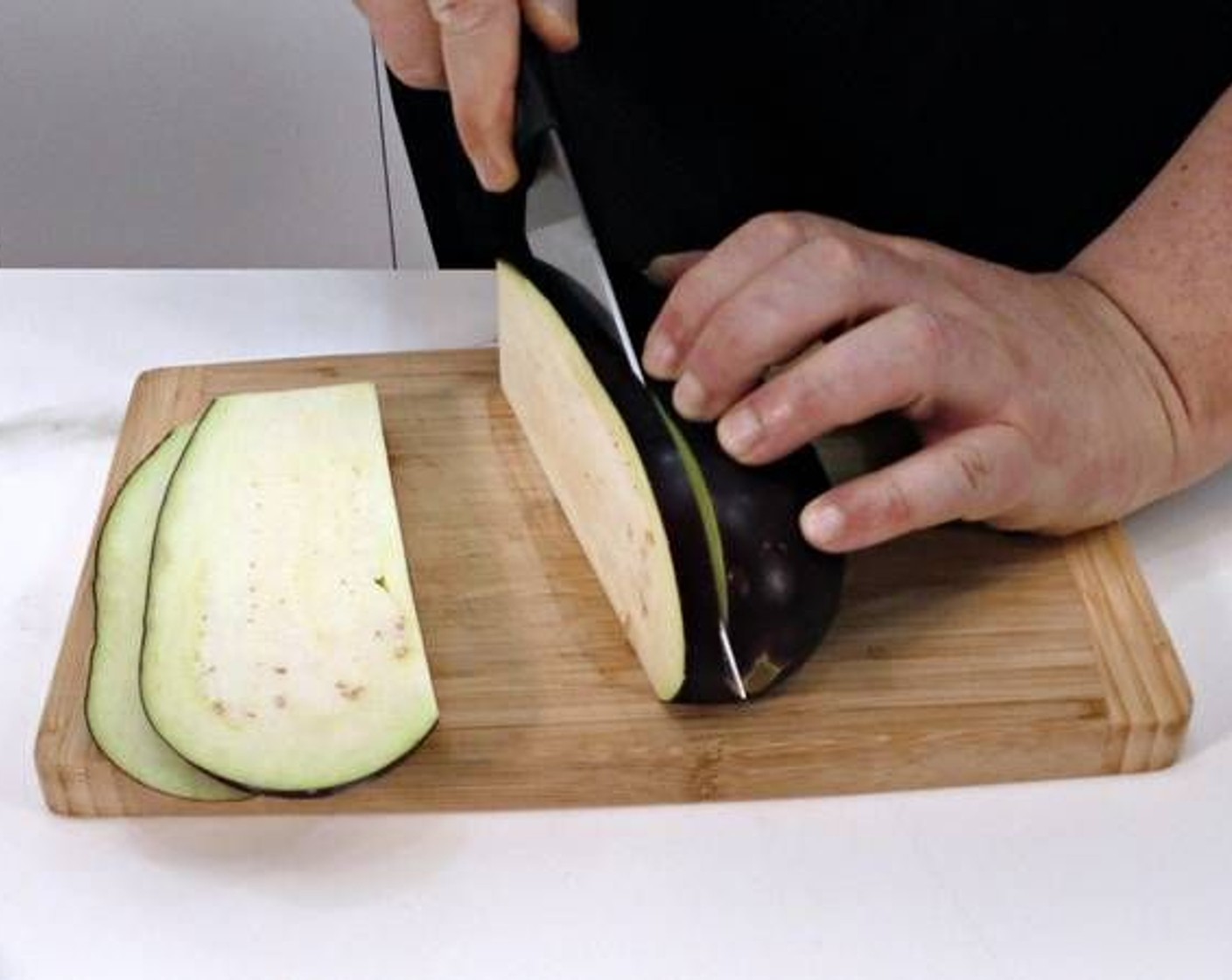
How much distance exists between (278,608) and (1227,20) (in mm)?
702

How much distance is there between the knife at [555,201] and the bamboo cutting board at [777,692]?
0.14 metres

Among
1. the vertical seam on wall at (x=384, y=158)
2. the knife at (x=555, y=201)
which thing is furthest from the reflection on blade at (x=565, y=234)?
the vertical seam on wall at (x=384, y=158)

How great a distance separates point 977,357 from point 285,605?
0.38 metres

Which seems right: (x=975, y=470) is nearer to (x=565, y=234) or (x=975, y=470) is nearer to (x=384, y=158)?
(x=565, y=234)

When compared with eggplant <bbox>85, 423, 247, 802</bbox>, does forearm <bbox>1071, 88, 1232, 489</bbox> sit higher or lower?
higher

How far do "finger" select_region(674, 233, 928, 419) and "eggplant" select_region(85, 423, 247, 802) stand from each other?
300 mm

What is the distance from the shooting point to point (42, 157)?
199 centimetres

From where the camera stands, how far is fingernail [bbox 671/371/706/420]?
0.93 metres

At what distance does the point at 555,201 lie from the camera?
1018 millimetres

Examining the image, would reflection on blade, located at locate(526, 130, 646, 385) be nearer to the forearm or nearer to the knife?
the knife

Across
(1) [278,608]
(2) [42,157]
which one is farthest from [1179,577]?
(2) [42,157]

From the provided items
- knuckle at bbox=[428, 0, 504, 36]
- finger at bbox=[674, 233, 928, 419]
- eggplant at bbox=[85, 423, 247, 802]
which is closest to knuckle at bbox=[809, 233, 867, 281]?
finger at bbox=[674, 233, 928, 419]

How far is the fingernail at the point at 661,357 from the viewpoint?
0.95m

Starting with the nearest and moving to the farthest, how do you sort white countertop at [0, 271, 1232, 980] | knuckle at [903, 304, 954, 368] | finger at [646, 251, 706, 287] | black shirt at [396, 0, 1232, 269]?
white countertop at [0, 271, 1232, 980] → knuckle at [903, 304, 954, 368] → finger at [646, 251, 706, 287] → black shirt at [396, 0, 1232, 269]
